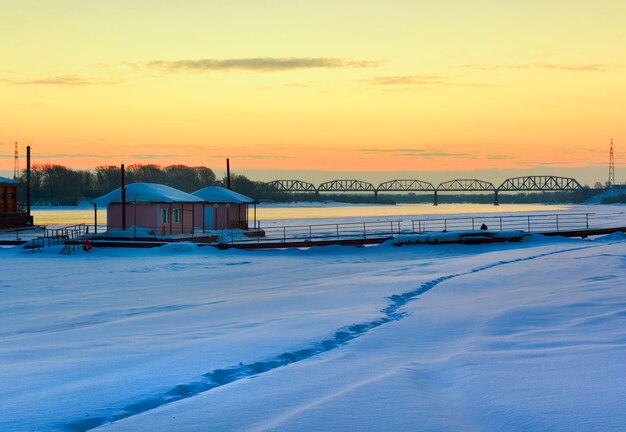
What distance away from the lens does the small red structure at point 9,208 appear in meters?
59.2

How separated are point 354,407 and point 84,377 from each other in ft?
12.2

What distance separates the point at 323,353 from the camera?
10.8 m

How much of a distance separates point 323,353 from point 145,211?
36124 millimetres

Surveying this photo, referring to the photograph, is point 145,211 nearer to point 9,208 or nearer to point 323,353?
point 9,208

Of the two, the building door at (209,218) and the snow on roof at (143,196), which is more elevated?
the snow on roof at (143,196)

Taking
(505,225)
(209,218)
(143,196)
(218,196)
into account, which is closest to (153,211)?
(143,196)

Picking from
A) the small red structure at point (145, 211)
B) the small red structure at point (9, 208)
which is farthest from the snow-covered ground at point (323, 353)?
the small red structure at point (9, 208)

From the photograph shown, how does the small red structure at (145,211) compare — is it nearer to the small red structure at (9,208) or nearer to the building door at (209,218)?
the building door at (209,218)

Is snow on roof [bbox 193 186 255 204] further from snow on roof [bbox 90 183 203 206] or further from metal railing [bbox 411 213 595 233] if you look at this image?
metal railing [bbox 411 213 595 233]

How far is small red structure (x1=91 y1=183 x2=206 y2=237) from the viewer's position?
44969 millimetres

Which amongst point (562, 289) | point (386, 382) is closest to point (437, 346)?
point (386, 382)

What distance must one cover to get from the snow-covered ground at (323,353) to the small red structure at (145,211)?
2064cm

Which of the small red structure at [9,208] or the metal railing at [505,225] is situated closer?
the metal railing at [505,225]

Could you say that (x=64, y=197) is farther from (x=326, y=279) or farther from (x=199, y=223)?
(x=326, y=279)
